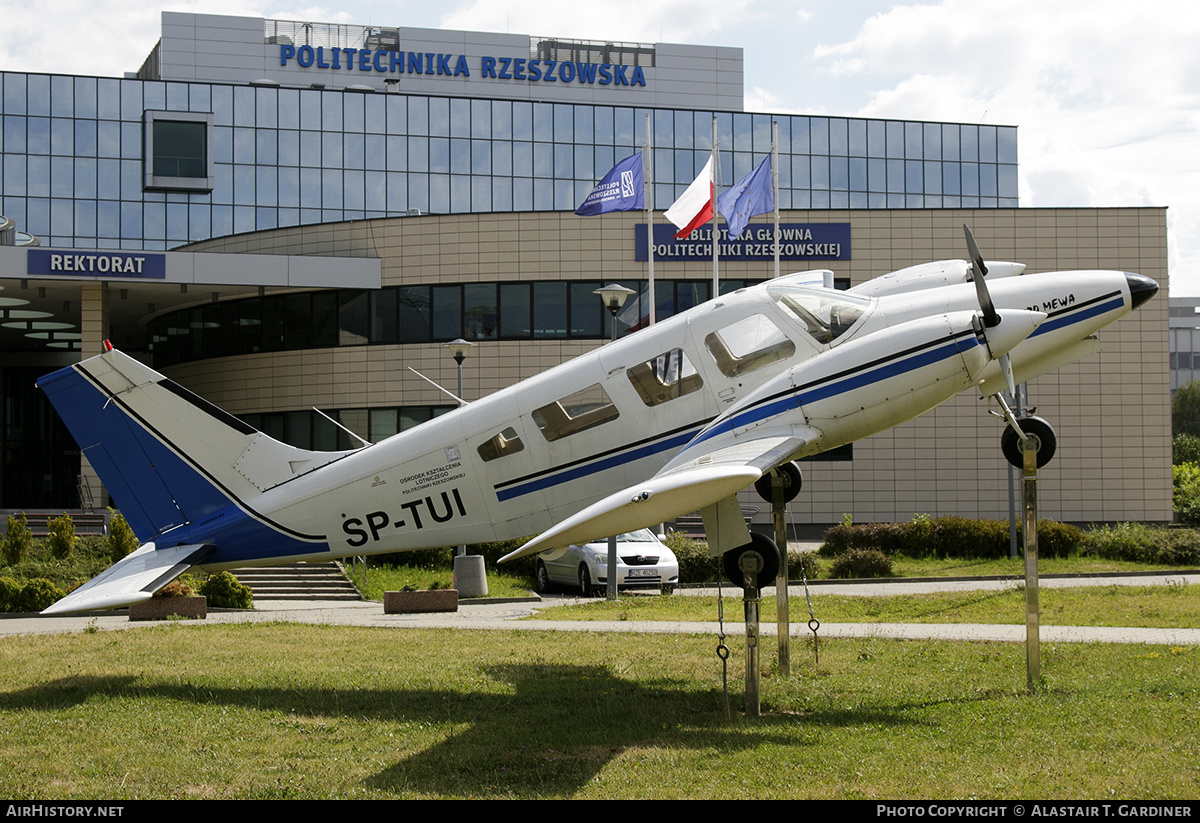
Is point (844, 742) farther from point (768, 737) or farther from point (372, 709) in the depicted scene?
point (372, 709)

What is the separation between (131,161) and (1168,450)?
60648 millimetres

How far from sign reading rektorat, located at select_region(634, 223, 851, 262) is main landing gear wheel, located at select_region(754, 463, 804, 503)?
25490 mm

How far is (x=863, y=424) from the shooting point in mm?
11328

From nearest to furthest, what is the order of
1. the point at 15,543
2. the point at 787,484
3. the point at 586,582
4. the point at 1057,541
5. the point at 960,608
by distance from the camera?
1. the point at 787,484
2. the point at 960,608
3. the point at 586,582
4. the point at 15,543
5. the point at 1057,541

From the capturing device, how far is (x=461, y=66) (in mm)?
77062

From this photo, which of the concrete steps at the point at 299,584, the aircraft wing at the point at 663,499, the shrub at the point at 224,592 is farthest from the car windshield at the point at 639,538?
the aircraft wing at the point at 663,499

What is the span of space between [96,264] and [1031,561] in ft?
114

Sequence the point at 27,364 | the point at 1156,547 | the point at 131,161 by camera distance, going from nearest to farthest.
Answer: the point at 1156,547
the point at 27,364
the point at 131,161

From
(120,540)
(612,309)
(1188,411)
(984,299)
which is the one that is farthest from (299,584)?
(1188,411)

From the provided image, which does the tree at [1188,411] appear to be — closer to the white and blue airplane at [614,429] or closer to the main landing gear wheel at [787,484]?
the main landing gear wheel at [787,484]

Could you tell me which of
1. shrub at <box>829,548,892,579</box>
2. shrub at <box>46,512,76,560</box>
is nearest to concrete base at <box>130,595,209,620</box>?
shrub at <box>46,512,76,560</box>

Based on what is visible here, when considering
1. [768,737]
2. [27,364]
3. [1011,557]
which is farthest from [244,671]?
[27,364]

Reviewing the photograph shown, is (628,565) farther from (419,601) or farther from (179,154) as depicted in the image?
(179,154)

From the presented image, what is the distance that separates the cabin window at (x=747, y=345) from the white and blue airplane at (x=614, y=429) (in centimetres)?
2
